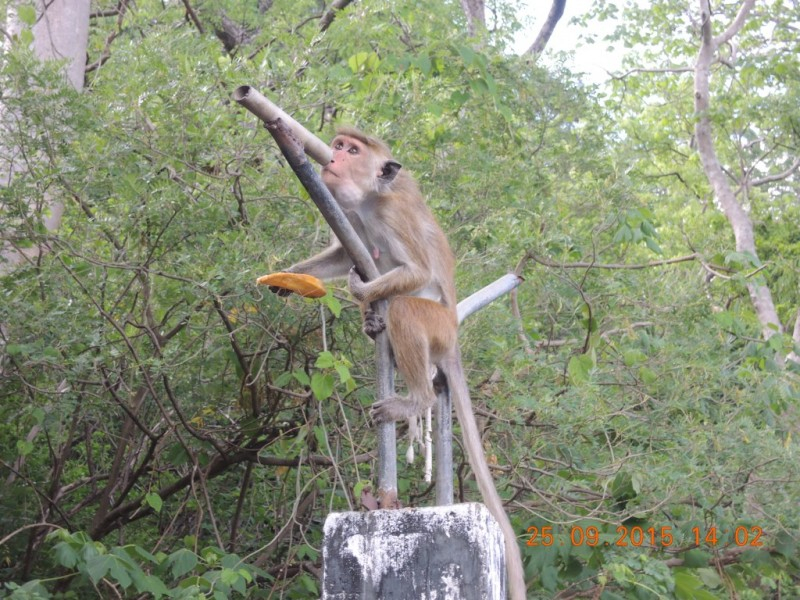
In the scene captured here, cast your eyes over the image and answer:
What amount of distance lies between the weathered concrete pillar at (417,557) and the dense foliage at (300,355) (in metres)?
1.39

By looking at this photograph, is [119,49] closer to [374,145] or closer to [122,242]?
[122,242]

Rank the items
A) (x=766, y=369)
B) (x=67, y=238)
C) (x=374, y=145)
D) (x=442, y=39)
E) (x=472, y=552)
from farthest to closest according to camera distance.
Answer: (x=442, y=39), (x=766, y=369), (x=67, y=238), (x=374, y=145), (x=472, y=552)

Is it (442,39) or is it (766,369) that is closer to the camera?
(766,369)

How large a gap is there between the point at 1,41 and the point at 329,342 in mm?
2464

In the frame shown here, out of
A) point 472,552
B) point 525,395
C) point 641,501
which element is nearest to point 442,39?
point 525,395

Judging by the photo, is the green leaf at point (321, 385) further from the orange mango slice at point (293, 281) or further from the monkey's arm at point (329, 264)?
the orange mango slice at point (293, 281)

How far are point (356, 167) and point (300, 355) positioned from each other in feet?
4.87

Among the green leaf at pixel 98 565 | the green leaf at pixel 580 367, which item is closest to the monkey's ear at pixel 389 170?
the green leaf at pixel 580 367

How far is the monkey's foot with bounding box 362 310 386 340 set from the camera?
3.36 metres

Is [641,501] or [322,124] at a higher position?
[322,124]

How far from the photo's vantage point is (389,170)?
12.7ft

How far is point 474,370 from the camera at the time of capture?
538 cm

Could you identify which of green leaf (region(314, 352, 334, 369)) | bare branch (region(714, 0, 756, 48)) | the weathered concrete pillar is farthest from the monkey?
bare branch (region(714, 0, 756, 48))
